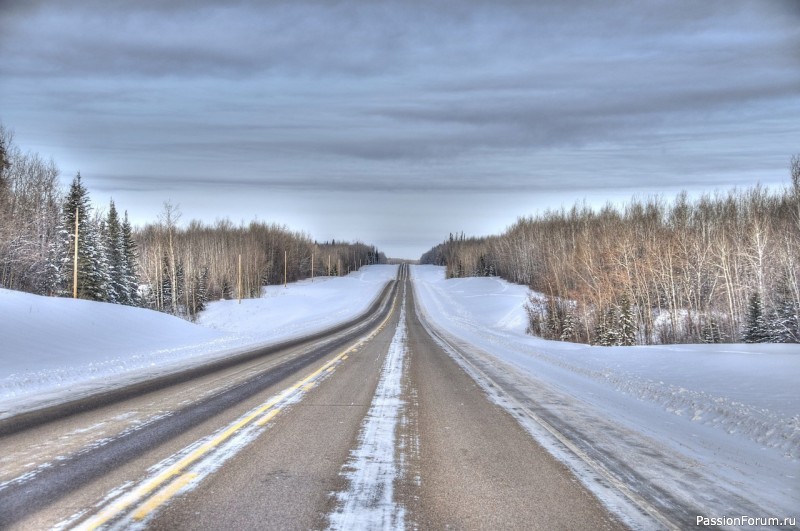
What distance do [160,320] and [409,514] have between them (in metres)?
21.0

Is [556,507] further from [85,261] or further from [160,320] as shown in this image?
[85,261]

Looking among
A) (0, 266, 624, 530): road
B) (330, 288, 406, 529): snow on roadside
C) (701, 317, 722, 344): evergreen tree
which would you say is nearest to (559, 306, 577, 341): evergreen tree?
(701, 317, 722, 344): evergreen tree

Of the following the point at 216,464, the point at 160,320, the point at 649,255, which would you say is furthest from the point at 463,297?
the point at 216,464

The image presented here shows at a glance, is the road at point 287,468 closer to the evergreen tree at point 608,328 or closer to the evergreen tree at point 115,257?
the evergreen tree at point 608,328

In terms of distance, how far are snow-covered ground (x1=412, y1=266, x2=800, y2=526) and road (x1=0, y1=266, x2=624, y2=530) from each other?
28.2 inches

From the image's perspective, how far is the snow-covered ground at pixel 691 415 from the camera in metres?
4.41

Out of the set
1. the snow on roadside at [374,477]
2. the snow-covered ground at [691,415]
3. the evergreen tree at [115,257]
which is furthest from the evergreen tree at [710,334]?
the evergreen tree at [115,257]

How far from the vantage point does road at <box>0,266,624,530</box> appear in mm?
3564

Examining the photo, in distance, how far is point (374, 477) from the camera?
443cm

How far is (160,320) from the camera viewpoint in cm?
2180

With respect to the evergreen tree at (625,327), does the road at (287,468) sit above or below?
above

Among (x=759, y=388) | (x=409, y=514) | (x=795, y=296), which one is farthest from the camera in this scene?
(x=795, y=296)

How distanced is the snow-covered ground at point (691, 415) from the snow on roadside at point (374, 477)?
1758mm

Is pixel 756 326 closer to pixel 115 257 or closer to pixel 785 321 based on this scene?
pixel 785 321
